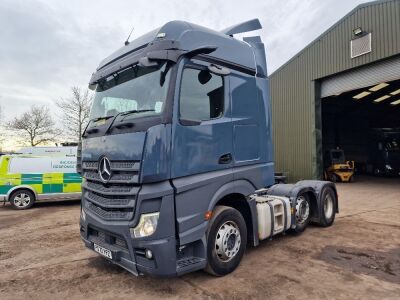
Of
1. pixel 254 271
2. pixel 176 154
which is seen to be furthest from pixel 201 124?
pixel 254 271

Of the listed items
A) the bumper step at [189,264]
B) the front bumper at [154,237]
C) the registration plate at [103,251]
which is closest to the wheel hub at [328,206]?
the bumper step at [189,264]

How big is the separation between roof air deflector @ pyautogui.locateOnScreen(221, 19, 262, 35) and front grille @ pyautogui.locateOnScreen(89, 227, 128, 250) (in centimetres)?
359

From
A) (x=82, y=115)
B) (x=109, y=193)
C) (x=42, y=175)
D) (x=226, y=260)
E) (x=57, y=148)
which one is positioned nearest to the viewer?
(x=109, y=193)

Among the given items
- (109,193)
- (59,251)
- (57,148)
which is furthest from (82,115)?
(109,193)

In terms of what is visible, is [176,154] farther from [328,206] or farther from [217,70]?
[328,206]

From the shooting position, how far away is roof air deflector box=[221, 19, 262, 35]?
5.25 m

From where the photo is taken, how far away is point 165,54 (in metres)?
3.65

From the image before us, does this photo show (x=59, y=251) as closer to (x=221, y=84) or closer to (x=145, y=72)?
(x=145, y=72)

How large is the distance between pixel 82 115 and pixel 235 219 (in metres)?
32.3

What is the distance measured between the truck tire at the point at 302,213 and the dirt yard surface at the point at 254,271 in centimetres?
18

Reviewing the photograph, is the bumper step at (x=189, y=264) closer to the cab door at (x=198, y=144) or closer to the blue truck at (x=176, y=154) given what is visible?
the blue truck at (x=176, y=154)

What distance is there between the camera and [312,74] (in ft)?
52.2

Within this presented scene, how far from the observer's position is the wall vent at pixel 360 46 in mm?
12891

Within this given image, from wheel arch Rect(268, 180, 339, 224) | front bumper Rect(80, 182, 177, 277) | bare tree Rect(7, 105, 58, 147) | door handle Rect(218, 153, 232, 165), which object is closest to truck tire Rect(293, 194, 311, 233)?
wheel arch Rect(268, 180, 339, 224)
